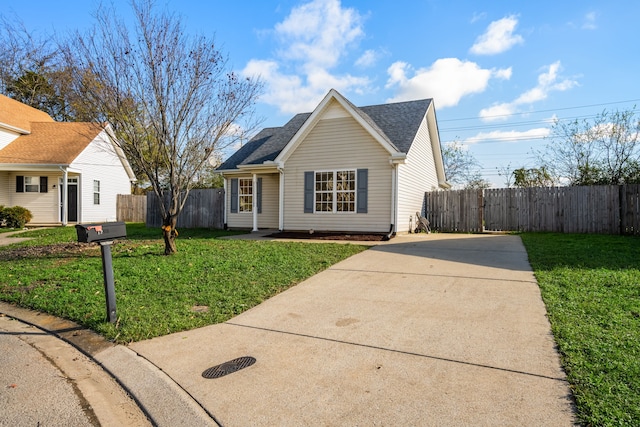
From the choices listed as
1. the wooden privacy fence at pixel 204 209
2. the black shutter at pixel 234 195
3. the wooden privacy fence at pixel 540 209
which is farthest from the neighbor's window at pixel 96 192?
the wooden privacy fence at pixel 540 209

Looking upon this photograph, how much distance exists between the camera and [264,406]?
2441mm

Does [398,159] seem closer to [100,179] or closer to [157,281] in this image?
[157,281]

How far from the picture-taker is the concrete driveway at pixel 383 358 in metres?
2.34

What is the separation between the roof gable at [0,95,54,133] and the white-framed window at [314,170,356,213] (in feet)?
59.3

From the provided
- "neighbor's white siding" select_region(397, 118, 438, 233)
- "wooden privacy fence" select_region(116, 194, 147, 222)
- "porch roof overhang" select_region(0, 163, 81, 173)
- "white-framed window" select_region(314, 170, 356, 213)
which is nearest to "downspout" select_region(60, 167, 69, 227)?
"porch roof overhang" select_region(0, 163, 81, 173)

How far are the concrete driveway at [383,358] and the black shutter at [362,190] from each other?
281 inches

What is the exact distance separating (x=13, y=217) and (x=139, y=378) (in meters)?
19.4

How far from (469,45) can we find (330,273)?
422 inches

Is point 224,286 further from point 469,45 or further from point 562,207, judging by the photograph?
point 562,207

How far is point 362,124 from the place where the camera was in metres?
12.3

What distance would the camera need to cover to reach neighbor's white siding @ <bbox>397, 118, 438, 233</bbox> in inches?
510

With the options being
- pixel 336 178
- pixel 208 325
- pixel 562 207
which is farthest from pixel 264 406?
pixel 562 207

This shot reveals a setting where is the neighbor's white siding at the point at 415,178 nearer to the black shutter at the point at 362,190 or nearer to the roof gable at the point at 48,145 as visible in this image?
the black shutter at the point at 362,190

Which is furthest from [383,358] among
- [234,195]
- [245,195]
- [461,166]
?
[461,166]
